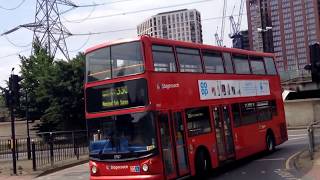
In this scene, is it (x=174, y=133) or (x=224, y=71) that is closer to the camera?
(x=174, y=133)

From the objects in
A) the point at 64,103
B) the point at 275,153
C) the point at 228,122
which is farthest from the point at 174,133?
the point at 64,103

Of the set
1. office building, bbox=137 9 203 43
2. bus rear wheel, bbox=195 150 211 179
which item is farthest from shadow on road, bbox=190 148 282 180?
office building, bbox=137 9 203 43

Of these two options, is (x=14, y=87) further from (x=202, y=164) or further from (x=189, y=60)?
(x=202, y=164)

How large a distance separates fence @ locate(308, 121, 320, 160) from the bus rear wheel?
4199 millimetres

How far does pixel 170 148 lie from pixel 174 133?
47 cm

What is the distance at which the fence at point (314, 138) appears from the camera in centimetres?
1903

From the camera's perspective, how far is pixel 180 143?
15.2 m

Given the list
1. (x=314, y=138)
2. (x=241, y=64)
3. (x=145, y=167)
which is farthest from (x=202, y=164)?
(x=314, y=138)

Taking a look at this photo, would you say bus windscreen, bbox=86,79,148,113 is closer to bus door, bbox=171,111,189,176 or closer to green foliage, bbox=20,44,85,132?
bus door, bbox=171,111,189,176

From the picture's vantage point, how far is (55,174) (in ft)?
74.0

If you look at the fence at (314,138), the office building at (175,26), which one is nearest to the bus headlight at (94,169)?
the fence at (314,138)

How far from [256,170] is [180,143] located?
3.38 m

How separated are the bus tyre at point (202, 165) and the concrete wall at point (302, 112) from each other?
28869 mm

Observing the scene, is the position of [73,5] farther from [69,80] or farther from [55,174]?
[55,174]
